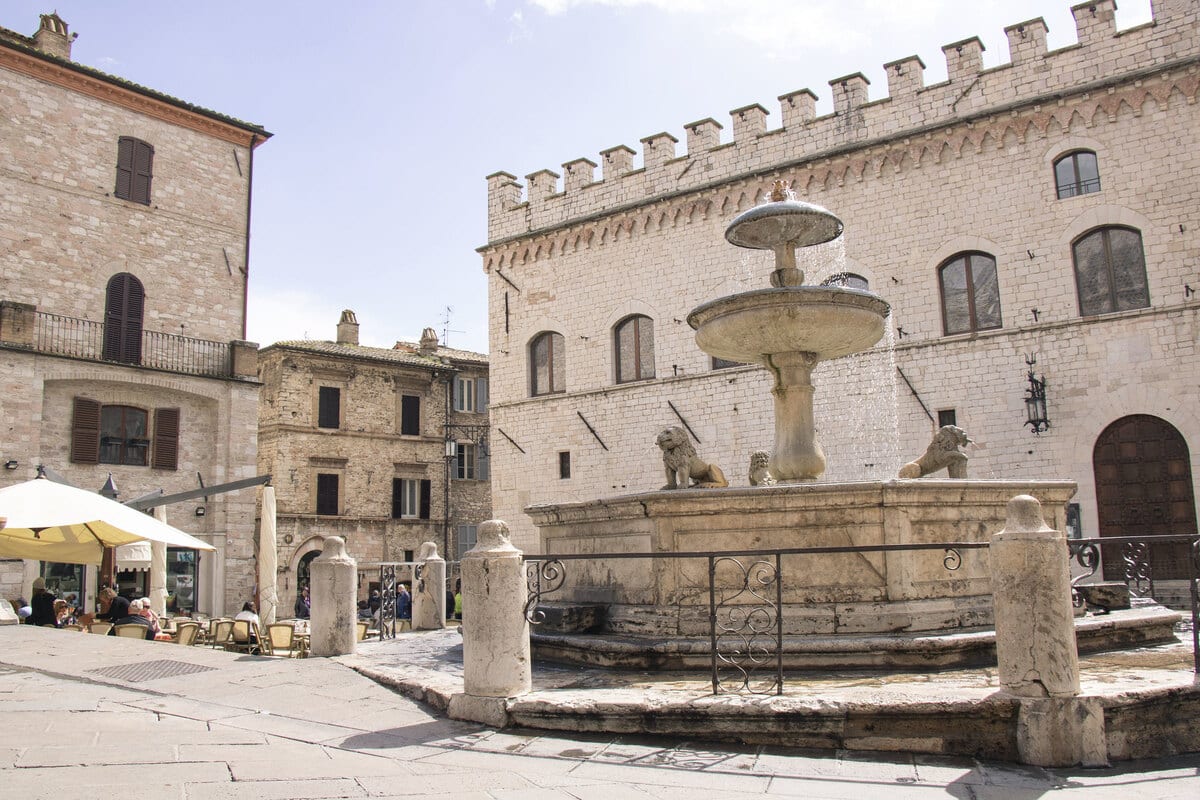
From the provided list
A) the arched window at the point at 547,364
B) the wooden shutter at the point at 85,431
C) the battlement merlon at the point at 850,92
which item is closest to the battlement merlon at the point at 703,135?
the battlement merlon at the point at 850,92

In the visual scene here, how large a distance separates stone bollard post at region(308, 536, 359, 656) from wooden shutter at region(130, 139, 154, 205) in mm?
19031

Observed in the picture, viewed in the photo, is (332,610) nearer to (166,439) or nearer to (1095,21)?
(166,439)

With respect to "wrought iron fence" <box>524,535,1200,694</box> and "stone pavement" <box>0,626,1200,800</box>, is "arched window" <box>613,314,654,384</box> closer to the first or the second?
"wrought iron fence" <box>524,535,1200,694</box>

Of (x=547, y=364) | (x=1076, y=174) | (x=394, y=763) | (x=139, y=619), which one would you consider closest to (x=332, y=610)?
(x=394, y=763)

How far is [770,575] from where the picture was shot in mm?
7227

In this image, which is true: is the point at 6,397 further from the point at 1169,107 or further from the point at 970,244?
the point at 1169,107

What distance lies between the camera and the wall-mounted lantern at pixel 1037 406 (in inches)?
681

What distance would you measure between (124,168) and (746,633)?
900 inches

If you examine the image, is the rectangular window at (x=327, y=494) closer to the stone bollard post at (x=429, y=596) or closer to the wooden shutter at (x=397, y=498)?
the wooden shutter at (x=397, y=498)

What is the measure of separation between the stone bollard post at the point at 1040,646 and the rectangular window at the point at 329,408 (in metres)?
30.3

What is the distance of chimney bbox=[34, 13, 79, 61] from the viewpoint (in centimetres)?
2358

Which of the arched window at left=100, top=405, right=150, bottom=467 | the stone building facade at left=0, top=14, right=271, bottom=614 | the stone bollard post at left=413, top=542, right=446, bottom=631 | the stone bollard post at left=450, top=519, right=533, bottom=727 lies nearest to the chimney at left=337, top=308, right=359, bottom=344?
the stone building facade at left=0, top=14, right=271, bottom=614

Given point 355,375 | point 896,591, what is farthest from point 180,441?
point 896,591

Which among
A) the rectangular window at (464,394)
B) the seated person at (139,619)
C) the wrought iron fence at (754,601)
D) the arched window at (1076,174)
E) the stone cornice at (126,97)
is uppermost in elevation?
the stone cornice at (126,97)
